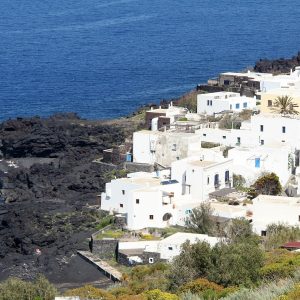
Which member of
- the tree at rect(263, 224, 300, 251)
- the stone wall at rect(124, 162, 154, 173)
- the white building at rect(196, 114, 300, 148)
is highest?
the white building at rect(196, 114, 300, 148)

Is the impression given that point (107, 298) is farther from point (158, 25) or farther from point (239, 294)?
point (158, 25)

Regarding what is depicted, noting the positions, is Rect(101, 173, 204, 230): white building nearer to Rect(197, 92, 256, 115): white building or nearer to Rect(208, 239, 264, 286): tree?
Rect(208, 239, 264, 286): tree

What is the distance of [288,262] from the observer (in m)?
32.1

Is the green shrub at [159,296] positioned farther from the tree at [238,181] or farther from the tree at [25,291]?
the tree at [238,181]

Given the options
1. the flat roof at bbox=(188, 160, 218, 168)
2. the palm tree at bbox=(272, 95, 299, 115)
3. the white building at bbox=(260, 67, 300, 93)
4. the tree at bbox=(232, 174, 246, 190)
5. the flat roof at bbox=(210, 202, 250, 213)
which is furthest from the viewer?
the white building at bbox=(260, 67, 300, 93)

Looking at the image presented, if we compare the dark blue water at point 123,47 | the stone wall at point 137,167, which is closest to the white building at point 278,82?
the stone wall at point 137,167

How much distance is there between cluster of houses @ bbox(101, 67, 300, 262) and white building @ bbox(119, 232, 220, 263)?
4 cm

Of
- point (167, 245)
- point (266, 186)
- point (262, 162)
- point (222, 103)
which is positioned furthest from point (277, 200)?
point (222, 103)

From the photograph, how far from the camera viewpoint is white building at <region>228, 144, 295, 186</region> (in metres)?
48.2

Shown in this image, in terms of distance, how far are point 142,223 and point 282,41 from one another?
70.3 metres

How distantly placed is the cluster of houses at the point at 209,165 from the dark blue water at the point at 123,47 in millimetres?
21339

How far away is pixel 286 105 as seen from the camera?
52.7m

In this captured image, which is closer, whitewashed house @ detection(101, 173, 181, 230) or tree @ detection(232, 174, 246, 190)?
whitewashed house @ detection(101, 173, 181, 230)

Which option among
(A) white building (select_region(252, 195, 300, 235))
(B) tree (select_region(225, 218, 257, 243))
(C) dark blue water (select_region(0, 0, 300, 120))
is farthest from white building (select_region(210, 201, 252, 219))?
(C) dark blue water (select_region(0, 0, 300, 120))
